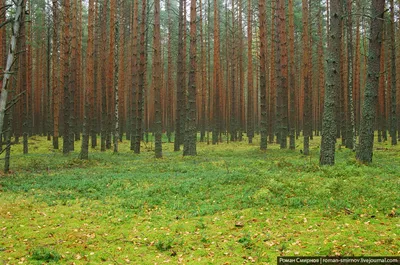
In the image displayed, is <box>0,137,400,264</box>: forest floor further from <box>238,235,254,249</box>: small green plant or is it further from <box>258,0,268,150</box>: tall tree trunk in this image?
<box>258,0,268,150</box>: tall tree trunk

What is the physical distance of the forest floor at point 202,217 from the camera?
4.99 meters

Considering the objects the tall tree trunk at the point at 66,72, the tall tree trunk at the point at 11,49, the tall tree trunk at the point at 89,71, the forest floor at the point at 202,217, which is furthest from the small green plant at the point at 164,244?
the tall tree trunk at the point at 66,72

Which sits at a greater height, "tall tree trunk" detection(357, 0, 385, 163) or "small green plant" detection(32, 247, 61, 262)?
"tall tree trunk" detection(357, 0, 385, 163)

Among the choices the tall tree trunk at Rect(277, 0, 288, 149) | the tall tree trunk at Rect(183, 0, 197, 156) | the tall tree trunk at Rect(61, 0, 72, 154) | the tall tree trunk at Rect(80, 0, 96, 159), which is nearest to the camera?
the tall tree trunk at Rect(80, 0, 96, 159)

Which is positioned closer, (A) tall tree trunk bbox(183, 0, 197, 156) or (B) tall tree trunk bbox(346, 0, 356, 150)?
(A) tall tree trunk bbox(183, 0, 197, 156)

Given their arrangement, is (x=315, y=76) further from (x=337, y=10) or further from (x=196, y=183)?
(x=196, y=183)

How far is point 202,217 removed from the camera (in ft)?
22.3

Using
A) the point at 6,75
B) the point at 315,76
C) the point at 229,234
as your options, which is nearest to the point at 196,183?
the point at 229,234

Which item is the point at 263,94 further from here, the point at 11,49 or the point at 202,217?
the point at 11,49

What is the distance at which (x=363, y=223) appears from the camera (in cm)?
573

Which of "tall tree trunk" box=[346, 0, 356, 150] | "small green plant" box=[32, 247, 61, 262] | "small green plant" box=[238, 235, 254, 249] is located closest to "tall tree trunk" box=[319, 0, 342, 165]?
"small green plant" box=[238, 235, 254, 249]

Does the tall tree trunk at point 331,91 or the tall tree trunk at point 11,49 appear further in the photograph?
the tall tree trunk at point 331,91

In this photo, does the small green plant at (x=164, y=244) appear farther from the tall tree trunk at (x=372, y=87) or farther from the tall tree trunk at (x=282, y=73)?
the tall tree trunk at (x=282, y=73)

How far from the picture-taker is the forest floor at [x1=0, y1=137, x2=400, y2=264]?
197 inches
